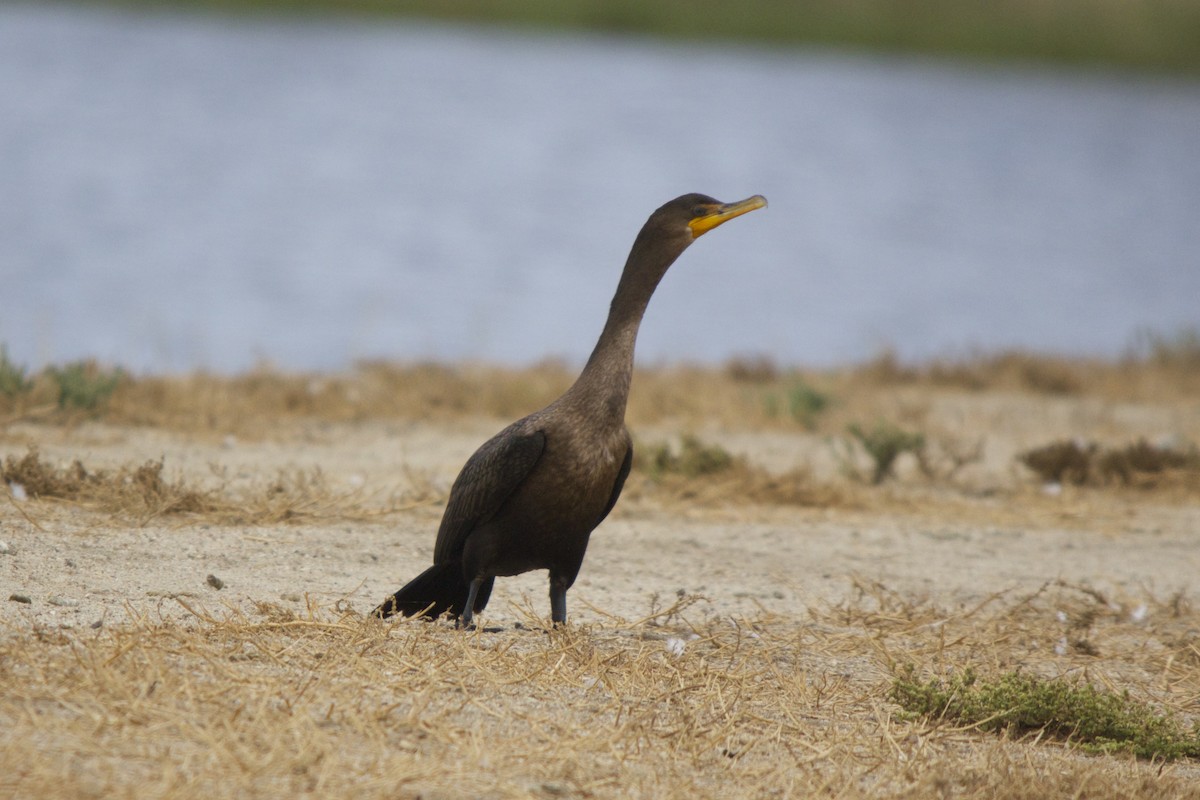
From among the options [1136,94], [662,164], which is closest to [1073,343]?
[662,164]

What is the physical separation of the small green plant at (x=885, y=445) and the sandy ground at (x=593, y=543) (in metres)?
0.19

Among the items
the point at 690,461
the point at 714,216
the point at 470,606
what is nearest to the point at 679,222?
the point at 714,216

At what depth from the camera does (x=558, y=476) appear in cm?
487

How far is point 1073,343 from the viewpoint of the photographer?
18.7 meters

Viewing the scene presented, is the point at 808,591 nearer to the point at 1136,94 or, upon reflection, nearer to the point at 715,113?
the point at 715,113

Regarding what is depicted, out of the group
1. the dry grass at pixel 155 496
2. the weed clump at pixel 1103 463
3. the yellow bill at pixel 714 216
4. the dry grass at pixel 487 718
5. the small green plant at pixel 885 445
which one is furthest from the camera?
the weed clump at pixel 1103 463

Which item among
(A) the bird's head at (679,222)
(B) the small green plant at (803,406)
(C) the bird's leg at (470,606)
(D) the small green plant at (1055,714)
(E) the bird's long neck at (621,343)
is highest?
(A) the bird's head at (679,222)

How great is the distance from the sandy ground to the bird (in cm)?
25

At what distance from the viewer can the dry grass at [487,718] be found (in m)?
3.48

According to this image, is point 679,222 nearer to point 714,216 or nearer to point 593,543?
point 714,216

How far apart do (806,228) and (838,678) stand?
2231 centimetres

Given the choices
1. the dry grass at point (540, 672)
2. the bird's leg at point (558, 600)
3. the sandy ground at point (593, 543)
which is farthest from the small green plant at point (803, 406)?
the bird's leg at point (558, 600)

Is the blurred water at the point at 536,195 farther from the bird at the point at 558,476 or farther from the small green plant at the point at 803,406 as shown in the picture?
the bird at the point at 558,476

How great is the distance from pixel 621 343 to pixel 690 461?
3009mm
